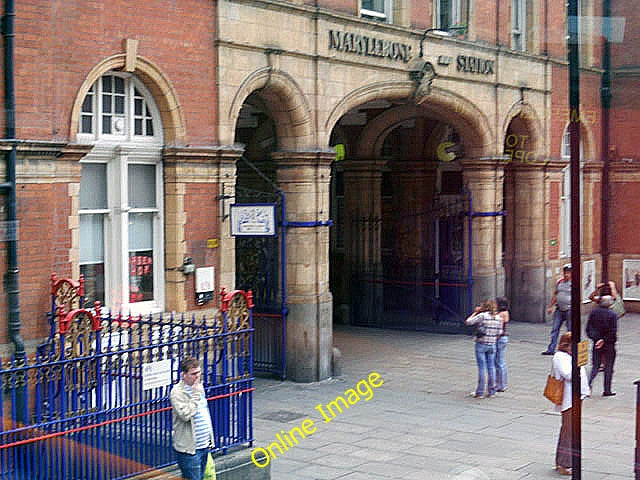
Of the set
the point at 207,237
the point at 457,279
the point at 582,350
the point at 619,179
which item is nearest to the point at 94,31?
the point at 207,237

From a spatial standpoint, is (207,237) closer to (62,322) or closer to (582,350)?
(62,322)

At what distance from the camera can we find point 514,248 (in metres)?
24.6

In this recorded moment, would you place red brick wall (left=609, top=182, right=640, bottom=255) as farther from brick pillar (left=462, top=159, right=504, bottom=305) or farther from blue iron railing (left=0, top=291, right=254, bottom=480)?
blue iron railing (left=0, top=291, right=254, bottom=480)

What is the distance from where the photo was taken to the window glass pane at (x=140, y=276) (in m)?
14.3

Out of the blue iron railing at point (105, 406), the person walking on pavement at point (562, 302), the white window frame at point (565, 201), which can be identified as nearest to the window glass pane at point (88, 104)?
the blue iron railing at point (105, 406)

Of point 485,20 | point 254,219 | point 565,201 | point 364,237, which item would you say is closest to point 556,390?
point 254,219

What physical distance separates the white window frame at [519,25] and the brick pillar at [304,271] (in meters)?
8.25

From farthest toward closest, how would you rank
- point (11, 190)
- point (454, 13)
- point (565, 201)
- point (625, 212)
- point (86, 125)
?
point (625, 212) → point (565, 201) → point (454, 13) → point (86, 125) → point (11, 190)

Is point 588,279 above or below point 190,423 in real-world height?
above

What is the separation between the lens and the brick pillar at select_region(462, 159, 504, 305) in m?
22.0

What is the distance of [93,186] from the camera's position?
1380cm

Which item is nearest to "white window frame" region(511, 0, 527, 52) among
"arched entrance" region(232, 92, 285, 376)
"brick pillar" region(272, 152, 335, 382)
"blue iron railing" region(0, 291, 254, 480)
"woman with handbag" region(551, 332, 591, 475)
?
"arched entrance" region(232, 92, 285, 376)

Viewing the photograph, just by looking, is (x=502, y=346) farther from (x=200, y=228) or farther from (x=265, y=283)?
(x=200, y=228)

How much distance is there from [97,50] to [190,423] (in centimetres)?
589
